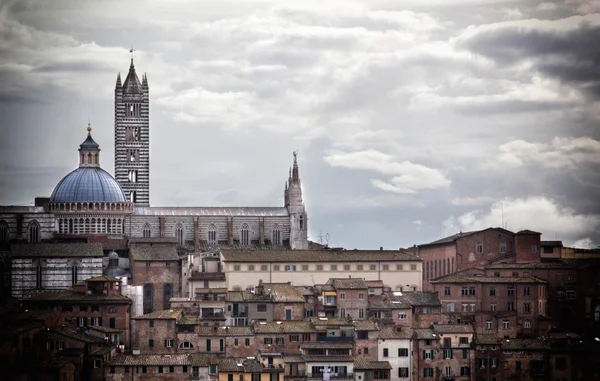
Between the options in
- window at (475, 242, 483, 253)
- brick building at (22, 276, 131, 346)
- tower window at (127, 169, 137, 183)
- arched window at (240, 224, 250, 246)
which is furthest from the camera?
tower window at (127, 169, 137, 183)

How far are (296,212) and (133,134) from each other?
16.3 meters

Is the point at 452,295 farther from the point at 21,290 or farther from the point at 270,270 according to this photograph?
the point at 21,290

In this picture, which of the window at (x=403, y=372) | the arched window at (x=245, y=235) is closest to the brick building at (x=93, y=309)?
the window at (x=403, y=372)

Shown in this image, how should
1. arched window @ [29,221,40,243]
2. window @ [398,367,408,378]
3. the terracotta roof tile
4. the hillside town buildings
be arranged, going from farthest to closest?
arched window @ [29,221,40,243]
the terracotta roof tile
window @ [398,367,408,378]
the hillside town buildings

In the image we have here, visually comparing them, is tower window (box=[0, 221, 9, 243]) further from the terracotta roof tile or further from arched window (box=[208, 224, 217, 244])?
the terracotta roof tile

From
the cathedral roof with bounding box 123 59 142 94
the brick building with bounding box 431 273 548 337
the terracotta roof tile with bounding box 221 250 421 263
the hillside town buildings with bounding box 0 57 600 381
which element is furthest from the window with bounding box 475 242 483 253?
the cathedral roof with bounding box 123 59 142 94

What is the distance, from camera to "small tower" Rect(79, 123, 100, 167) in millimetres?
115750

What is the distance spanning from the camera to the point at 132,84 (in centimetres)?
12644

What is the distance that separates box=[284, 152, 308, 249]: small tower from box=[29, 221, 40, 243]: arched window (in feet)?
54.5

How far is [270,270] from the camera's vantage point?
95.2m

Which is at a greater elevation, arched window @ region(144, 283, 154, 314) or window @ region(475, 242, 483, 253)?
window @ region(475, 242, 483, 253)

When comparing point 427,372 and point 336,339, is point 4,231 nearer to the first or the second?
point 336,339

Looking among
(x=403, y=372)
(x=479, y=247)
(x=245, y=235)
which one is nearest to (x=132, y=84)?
(x=245, y=235)

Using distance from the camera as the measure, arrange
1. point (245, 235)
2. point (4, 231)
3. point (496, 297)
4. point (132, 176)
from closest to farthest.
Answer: point (496, 297) < point (4, 231) < point (245, 235) < point (132, 176)
